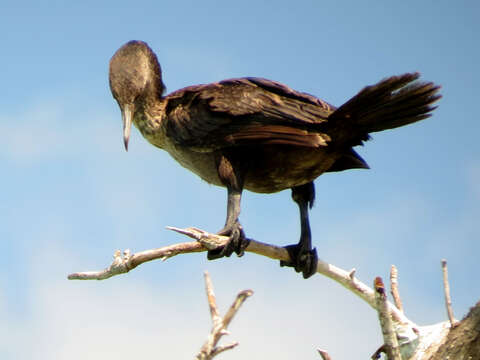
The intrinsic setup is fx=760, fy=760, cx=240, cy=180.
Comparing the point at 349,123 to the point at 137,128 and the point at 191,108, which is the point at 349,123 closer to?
the point at 191,108

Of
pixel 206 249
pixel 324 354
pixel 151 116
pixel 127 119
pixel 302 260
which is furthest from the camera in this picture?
pixel 151 116

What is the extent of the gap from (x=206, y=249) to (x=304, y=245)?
3.44 ft

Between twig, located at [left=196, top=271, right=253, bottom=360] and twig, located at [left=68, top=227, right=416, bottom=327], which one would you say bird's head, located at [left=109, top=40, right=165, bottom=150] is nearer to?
twig, located at [left=68, top=227, right=416, bottom=327]

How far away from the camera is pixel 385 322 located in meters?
3.12

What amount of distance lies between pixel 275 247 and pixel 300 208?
652mm

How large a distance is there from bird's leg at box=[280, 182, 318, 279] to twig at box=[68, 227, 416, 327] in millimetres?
71

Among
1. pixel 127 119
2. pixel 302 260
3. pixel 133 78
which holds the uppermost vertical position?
pixel 133 78

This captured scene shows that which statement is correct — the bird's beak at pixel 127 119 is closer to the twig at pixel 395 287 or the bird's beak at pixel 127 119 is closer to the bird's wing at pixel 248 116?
the bird's wing at pixel 248 116

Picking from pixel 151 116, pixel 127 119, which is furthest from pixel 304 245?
pixel 127 119

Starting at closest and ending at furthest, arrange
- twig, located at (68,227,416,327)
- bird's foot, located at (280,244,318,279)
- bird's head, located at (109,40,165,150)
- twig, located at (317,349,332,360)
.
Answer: twig, located at (317,349,332,360) → twig, located at (68,227,416,327) → bird's foot, located at (280,244,318,279) → bird's head, located at (109,40,165,150)

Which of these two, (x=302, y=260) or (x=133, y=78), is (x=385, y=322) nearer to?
(x=302, y=260)

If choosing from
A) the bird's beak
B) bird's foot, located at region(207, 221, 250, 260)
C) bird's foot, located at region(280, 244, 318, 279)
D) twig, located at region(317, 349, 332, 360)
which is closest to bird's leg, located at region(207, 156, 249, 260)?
bird's foot, located at region(207, 221, 250, 260)

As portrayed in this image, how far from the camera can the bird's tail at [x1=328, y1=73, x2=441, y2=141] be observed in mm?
4816

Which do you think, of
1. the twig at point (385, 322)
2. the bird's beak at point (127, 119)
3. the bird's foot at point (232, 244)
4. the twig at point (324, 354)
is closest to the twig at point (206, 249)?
the bird's foot at point (232, 244)
